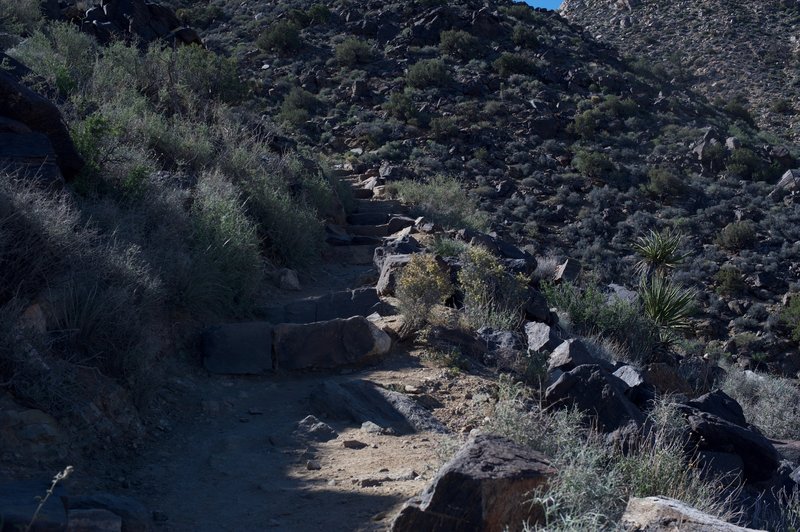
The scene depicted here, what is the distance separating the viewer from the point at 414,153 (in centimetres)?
2416

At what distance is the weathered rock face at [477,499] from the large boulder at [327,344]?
3867 mm

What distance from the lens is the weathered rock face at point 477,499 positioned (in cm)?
390

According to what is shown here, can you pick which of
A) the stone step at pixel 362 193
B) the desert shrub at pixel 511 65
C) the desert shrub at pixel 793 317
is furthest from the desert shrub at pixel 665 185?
the stone step at pixel 362 193

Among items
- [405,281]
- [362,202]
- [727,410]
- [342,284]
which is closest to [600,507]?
[727,410]

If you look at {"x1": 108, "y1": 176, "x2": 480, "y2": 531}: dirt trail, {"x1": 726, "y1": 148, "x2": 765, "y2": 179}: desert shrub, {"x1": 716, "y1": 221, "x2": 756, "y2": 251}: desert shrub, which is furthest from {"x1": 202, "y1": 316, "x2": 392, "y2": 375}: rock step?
{"x1": 726, "y1": 148, "x2": 765, "y2": 179}: desert shrub

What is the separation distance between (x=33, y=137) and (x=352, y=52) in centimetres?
2400

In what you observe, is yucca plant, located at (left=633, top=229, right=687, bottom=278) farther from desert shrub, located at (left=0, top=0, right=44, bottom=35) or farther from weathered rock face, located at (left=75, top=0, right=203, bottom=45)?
desert shrub, located at (left=0, top=0, right=44, bottom=35)

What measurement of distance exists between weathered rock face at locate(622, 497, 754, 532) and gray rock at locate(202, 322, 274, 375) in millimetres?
4511

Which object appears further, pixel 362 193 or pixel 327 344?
pixel 362 193

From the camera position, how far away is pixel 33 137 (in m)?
8.13

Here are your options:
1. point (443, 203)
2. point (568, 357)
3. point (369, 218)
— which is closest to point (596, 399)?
point (568, 357)

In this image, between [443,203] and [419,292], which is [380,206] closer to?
[443,203]

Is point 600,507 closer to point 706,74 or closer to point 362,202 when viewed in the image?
point 362,202

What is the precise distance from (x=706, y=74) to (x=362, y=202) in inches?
1044
